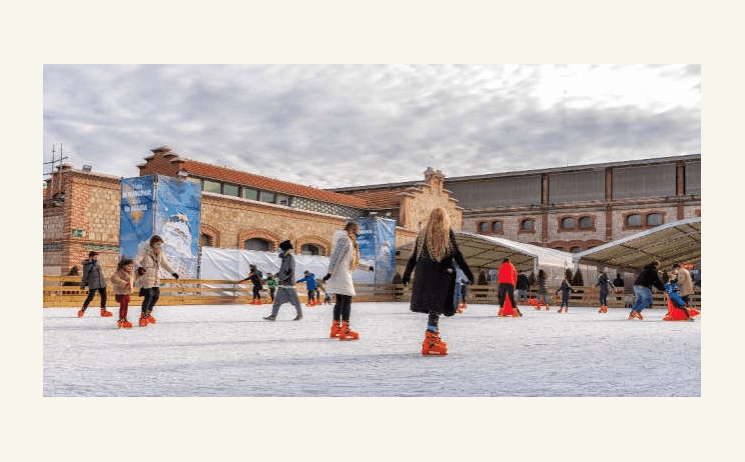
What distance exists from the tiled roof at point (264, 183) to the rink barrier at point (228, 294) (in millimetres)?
6165

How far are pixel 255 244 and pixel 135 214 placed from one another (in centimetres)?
864

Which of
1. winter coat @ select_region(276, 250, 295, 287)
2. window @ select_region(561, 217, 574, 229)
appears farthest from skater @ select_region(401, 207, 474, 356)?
window @ select_region(561, 217, 574, 229)

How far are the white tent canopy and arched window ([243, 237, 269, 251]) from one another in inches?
482

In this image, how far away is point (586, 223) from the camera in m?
42.8

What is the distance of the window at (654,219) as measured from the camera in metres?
40.8

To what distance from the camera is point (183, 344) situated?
903 cm

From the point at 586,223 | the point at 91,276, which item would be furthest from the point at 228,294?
the point at 586,223

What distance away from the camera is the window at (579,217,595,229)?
140ft

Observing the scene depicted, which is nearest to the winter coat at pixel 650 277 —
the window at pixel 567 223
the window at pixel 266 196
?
the window at pixel 266 196

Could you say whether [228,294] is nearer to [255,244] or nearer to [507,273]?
[255,244]

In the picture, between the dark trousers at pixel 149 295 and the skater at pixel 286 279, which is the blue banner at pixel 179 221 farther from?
the dark trousers at pixel 149 295

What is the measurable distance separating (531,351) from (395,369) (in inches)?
103

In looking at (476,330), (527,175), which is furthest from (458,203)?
(476,330)

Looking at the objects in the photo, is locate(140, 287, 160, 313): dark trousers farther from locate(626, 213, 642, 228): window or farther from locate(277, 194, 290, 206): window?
locate(626, 213, 642, 228): window
